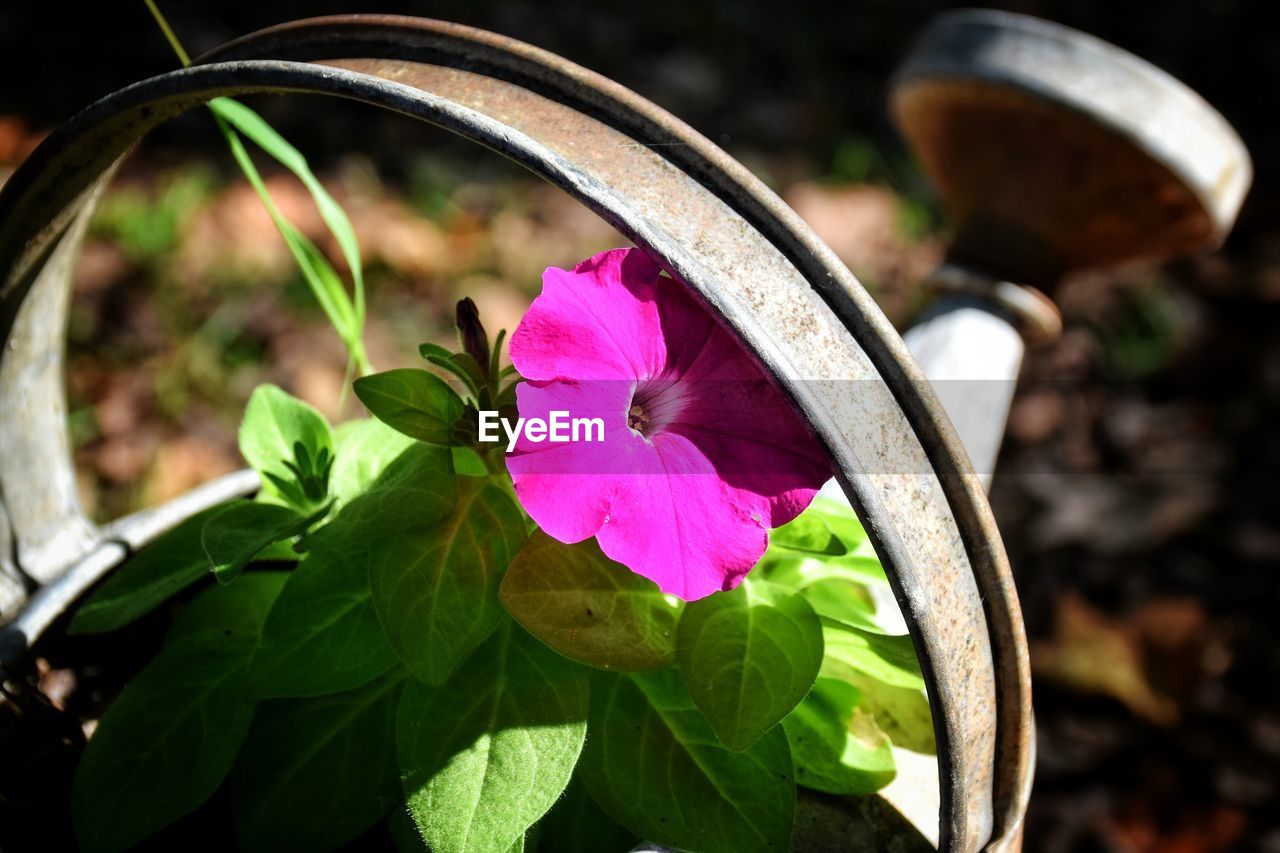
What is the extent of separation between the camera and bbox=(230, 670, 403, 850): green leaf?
715mm

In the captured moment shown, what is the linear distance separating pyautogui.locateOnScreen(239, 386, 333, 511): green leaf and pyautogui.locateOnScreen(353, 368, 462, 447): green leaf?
132 millimetres

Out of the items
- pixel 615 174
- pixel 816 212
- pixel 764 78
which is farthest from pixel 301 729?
pixel 764 78

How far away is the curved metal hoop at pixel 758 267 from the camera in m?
0.52

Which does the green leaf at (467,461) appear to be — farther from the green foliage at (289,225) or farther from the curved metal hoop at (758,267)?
the curved metal hoop at (758,267)

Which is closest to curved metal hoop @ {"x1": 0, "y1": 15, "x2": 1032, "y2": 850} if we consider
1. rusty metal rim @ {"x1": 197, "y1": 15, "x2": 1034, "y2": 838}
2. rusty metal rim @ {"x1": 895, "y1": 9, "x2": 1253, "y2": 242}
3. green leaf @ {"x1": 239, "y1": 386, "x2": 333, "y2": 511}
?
rusty metal rim @ {"x1": 197, "y1": 15, "x2": 1034, "y2": 838}

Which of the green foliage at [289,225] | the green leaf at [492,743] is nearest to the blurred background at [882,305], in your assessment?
the green foliage at [289,225]

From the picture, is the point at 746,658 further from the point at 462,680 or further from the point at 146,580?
the point at 146,580

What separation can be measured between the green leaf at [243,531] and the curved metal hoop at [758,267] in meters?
0.24

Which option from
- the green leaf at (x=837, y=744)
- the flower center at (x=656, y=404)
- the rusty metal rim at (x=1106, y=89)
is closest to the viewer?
the flower center at (x=656, y=404)

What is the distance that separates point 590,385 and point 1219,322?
7.02 feet

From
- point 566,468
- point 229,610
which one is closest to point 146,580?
point 229,610

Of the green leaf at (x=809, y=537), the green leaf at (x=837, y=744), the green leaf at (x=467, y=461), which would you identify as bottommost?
the green leaf at (x=837, y=744)

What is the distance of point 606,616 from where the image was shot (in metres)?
0.68

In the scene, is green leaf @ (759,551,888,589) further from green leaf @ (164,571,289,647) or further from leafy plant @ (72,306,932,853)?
green leaf @ (164,571,289,647)
